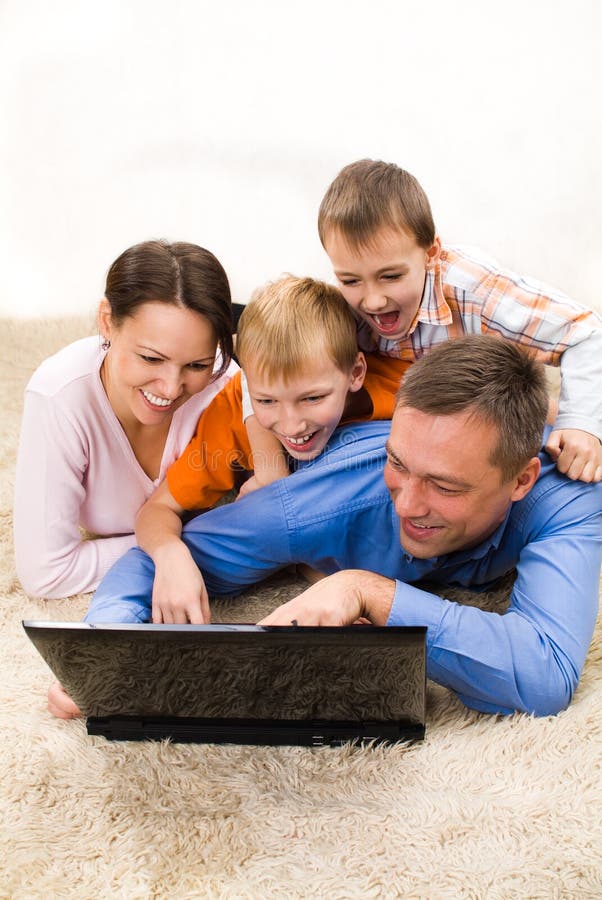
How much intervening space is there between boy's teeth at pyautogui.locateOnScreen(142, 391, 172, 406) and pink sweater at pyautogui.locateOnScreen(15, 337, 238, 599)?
0.45ft

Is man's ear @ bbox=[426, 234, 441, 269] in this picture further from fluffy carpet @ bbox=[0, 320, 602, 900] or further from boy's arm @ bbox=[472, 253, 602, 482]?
fluffy carpet @ bbox=[0, 320, 602, 900]

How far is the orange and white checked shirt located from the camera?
1750 millimetres

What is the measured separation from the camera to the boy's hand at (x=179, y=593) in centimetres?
156

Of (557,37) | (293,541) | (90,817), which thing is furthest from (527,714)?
(557,37)

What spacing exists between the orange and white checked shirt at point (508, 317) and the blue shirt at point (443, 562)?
0.63 feet

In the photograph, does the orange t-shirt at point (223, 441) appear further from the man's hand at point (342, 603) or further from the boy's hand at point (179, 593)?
the man's hand at point (342, 603)

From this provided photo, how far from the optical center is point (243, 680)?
1319 mm

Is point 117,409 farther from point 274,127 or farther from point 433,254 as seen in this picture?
point 274,127

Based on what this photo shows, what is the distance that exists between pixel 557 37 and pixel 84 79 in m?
1.29

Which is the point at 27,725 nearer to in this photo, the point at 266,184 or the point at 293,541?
the point at 293,541

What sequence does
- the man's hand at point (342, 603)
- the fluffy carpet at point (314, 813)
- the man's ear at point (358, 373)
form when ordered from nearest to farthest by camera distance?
1. the fluffy carpet at point (314, 813)
2. the man's hand at point (342, 603)
3. the man's ear at point (358, 373)

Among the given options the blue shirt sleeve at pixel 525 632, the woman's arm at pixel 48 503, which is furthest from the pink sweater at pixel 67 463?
the blue shirt sleeve at pixel 525 632

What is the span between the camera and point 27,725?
1.47m

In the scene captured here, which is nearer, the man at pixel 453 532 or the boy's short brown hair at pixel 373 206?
the man at pixel 453 532
